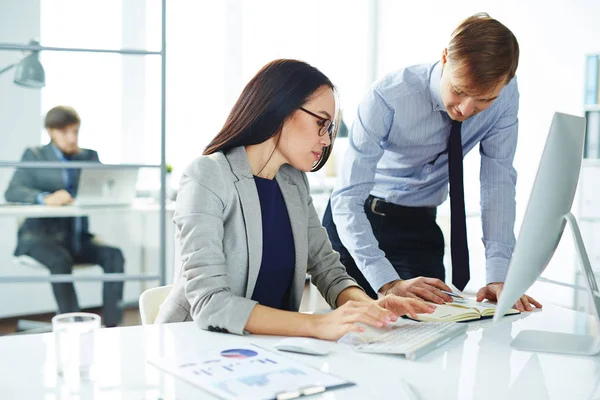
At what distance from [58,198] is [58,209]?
2.2 inches

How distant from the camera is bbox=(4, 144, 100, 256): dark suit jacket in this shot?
133 inches

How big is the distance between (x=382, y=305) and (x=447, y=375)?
1.18 feet

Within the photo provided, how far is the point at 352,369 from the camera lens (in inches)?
46.6

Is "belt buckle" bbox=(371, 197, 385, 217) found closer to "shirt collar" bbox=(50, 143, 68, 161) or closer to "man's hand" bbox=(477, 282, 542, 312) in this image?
"man's hand" bbox=(477, 282, 542, 312)

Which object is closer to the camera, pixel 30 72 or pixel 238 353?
pixel 238 353

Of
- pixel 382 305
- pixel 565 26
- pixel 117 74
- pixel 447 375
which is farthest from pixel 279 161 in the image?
pixel 565 26

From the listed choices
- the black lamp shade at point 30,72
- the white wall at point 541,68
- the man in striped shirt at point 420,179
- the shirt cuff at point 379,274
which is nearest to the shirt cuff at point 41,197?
the black lamp shade at point 30,72

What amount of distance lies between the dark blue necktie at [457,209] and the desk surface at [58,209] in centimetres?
200

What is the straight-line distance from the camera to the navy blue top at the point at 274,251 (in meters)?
1.71

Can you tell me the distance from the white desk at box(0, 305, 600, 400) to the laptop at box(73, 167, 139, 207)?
2180 millimetres

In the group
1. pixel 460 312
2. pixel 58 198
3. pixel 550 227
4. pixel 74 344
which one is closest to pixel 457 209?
pixel 460 312

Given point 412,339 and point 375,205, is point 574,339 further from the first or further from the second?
point 375,205

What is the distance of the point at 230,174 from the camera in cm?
163

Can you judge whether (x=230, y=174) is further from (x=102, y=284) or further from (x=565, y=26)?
(x=565, y=26)
